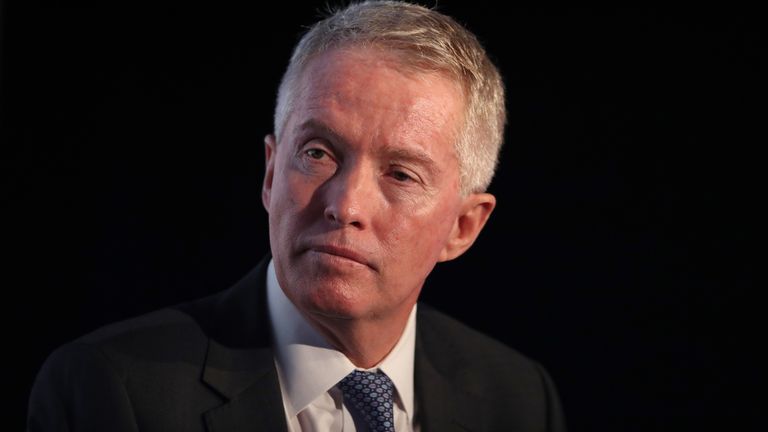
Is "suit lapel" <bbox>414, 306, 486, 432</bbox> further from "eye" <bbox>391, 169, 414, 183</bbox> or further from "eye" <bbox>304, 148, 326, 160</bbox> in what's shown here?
"eye" <bbox>304, 148, 326, 160</bbox>

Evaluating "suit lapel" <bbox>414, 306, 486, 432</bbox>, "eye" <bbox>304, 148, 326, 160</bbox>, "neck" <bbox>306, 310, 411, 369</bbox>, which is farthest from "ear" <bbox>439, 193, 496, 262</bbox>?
"eye" <bbox>304, 148, 326, 160</bbox>

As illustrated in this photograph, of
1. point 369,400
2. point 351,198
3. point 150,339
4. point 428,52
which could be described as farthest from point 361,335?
point 428,52

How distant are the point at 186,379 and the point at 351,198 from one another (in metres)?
0.69

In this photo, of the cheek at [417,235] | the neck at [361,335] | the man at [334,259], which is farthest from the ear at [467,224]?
Answer: the neck at [361,335]

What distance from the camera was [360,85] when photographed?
7.36 ft

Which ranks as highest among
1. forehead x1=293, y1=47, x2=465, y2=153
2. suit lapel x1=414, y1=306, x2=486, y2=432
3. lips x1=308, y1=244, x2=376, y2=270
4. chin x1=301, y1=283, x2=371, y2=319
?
forehead x1=293, y1=47, x2=465, y2=153

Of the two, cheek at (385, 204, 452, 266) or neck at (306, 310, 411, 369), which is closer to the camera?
cheek at (385, 204, 452, 266)

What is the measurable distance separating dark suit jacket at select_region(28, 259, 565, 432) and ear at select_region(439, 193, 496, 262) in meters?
0.40

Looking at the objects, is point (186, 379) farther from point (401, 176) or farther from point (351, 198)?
point (401, 176)

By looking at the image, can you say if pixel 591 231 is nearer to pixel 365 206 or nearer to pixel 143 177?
pixel 365 206

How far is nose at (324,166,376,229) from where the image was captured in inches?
85.8

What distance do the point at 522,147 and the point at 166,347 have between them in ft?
5.30

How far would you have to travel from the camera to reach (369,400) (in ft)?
8.00

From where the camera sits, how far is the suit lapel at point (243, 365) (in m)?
2.33
